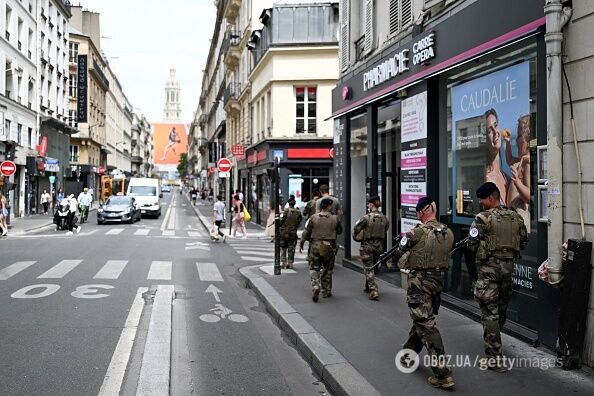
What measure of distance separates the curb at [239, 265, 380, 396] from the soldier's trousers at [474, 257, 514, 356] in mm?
1329

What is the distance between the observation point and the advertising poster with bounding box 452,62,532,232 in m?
6.99

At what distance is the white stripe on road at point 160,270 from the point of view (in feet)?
40.1

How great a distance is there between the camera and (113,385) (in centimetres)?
530

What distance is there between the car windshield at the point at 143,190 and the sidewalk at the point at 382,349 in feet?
92.8

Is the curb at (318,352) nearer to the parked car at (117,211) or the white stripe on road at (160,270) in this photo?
the white stripe on road at (160,270)

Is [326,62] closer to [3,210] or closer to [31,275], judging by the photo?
[3,210]

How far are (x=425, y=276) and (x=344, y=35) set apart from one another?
32.6ft

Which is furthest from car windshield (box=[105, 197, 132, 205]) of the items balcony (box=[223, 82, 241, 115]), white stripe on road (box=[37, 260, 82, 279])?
white stripe on road (box=[37, 260, 82, 279])

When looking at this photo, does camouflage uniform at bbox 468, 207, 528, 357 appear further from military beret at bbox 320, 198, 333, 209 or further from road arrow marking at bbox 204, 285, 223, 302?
road arrow marking at bbox 204, 285, 223, 302

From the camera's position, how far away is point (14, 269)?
1277cm

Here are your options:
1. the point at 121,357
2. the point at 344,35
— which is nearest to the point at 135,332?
the point at 121,357

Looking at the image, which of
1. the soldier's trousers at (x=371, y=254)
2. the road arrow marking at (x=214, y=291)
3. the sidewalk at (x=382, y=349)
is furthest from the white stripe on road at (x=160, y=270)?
the soldier's trousers at (x=371, y=254)

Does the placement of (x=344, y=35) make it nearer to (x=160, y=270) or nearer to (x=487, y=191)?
(x=160, y=270)

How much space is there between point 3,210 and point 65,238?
3.69 metres
